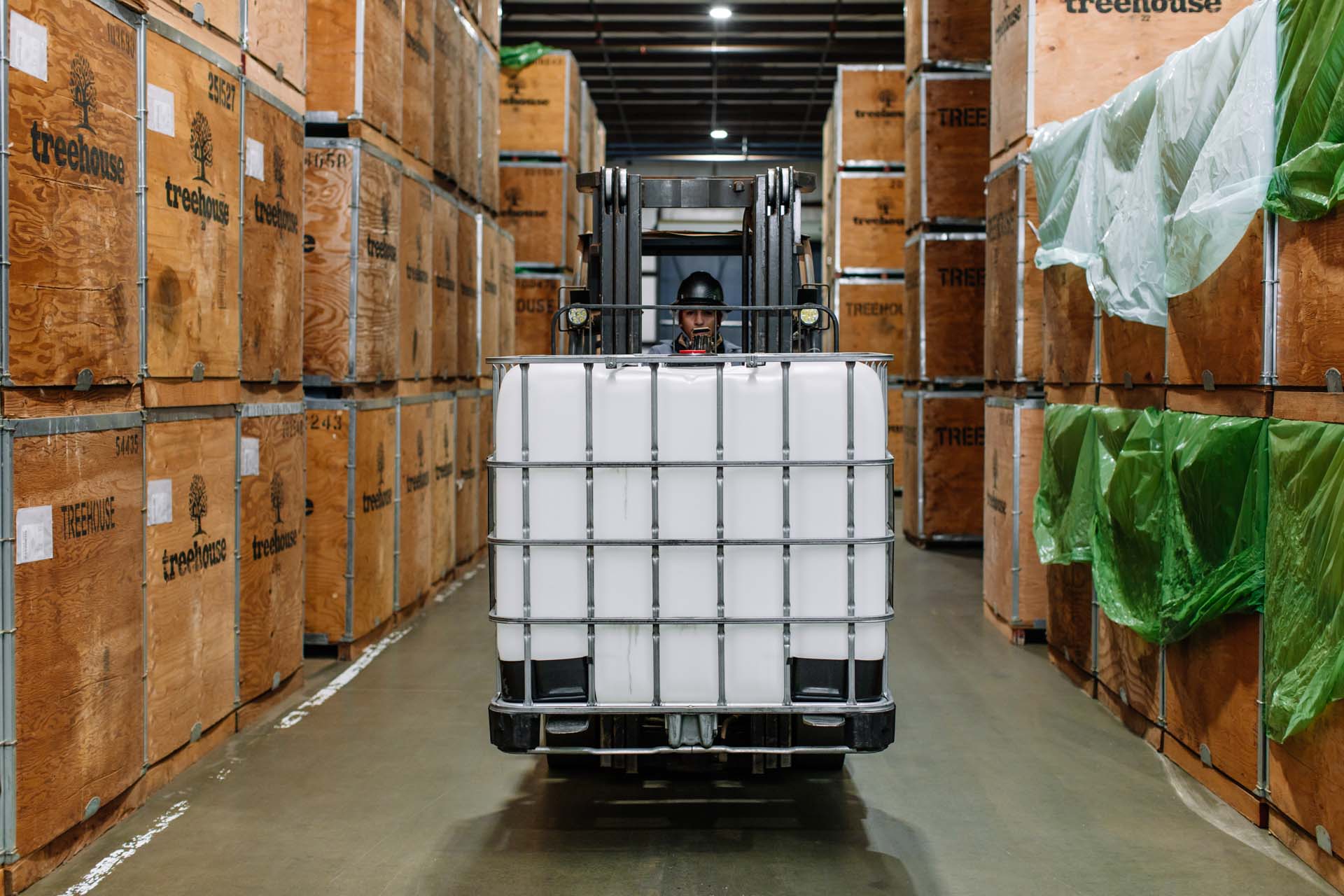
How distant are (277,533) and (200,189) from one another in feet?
6.46

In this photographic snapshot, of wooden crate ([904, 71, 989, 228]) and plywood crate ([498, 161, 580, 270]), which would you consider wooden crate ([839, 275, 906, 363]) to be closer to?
wooden crate ([904, 71, 989, 228])

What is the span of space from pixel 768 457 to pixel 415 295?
5317mm

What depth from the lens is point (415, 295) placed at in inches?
328

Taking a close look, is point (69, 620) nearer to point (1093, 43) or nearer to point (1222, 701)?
point (1222, 701)

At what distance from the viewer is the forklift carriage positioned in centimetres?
365

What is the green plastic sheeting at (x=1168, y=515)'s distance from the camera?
430 cm

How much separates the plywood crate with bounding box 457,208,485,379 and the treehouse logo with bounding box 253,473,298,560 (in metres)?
3.95

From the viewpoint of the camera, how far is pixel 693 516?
3691mm

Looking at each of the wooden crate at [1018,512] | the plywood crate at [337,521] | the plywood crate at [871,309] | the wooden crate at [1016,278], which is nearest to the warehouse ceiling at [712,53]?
the plywood crate at [871,309]

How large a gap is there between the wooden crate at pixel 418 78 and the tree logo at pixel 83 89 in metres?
3.88

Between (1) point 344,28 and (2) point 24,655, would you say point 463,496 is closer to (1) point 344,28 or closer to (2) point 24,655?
(1) point 344,28

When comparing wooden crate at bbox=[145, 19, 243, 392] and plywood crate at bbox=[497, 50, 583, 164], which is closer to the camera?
wooden crate at bbox=[145, 19, 243, 392]

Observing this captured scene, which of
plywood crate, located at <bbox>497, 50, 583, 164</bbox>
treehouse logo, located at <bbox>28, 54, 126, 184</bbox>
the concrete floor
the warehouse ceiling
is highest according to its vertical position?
the warehouse ceiling

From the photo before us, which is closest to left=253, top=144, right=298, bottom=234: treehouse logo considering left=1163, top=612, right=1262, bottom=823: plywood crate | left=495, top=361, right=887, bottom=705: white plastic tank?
left=495, top=361, right=887, bottom=705: white plastic tank
